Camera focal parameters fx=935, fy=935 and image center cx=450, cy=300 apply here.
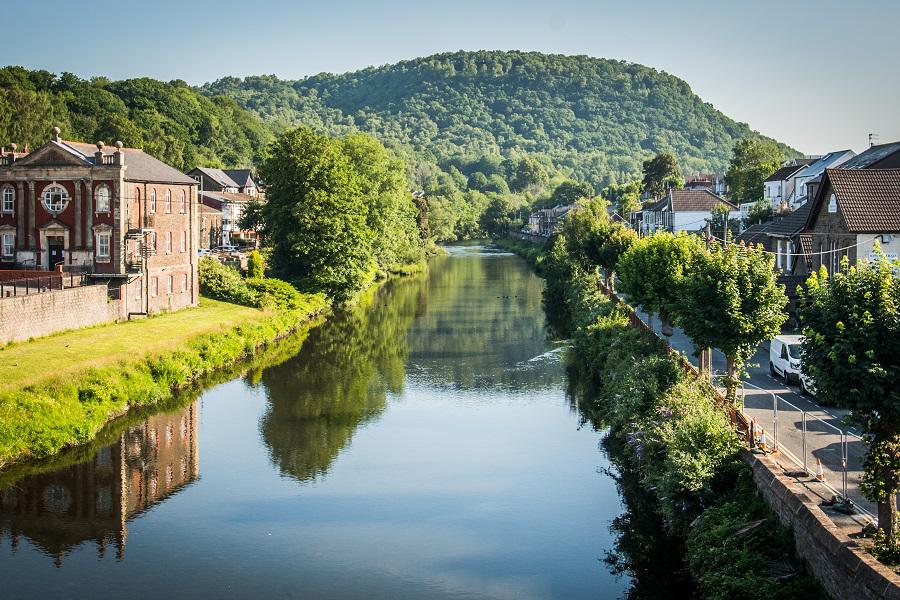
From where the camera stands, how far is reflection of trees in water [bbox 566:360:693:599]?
1997 cm

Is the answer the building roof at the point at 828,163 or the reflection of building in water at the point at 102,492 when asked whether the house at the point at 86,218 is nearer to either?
the reflection of building in water at the point at 102,492

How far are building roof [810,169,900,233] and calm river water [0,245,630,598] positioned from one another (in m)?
13.8

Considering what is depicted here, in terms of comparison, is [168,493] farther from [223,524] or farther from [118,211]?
[118,211]

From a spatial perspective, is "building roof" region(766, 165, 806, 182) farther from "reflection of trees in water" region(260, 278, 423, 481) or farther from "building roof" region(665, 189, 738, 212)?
"reflection of trees in water" region(260, 278, 423, 481)

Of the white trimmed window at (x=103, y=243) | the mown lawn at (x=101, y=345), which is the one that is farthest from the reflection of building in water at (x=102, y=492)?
the white trimmed window at (x=103, y=243)

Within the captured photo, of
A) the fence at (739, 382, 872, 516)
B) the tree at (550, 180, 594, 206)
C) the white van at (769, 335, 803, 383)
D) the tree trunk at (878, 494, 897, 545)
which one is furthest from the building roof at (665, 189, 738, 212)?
the tree at (550, 180, 594, 206)

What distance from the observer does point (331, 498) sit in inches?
1018

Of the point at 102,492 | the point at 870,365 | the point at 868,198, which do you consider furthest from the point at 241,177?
the point at 870,365

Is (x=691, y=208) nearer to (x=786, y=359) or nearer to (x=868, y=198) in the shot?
(x=868, y=198)

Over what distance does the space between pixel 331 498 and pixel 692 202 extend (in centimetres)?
6655

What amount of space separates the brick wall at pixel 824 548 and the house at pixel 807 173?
57202 millimetres

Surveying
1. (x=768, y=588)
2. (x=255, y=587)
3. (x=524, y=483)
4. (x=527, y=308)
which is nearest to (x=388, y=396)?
(x=524, y=483)

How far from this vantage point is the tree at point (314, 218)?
216 feet

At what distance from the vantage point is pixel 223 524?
23.7m
